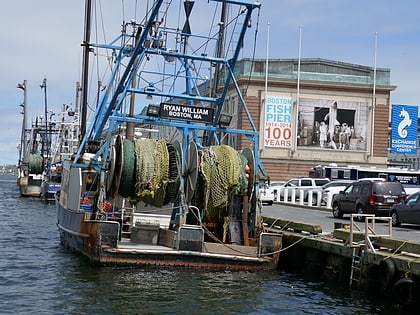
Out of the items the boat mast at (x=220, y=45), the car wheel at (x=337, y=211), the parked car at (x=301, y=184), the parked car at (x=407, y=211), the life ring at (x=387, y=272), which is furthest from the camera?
the parked car at (x=301, y=184)

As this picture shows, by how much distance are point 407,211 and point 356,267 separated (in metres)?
10.9

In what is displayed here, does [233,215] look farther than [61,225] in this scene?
No

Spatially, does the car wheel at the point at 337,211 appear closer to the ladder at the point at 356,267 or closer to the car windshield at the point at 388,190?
the car windshield at the point at 388,190

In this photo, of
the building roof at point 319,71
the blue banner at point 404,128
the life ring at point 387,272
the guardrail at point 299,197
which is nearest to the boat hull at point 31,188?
the building roof at point 319,71

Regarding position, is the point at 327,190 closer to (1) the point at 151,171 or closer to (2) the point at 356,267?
(1) the point at 151,171

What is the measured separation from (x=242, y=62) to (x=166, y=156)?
135 ft

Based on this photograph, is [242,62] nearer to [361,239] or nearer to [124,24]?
[124,24]

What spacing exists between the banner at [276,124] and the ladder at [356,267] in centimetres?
4297

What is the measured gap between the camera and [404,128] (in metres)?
62.9

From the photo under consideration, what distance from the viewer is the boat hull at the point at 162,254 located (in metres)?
18.1

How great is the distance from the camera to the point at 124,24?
98.7 feet

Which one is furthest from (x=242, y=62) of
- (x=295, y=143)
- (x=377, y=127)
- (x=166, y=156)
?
(x=166, y=156)


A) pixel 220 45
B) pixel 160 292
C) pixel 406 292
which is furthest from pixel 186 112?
pixel 220 45

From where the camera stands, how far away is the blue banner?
62.4m
